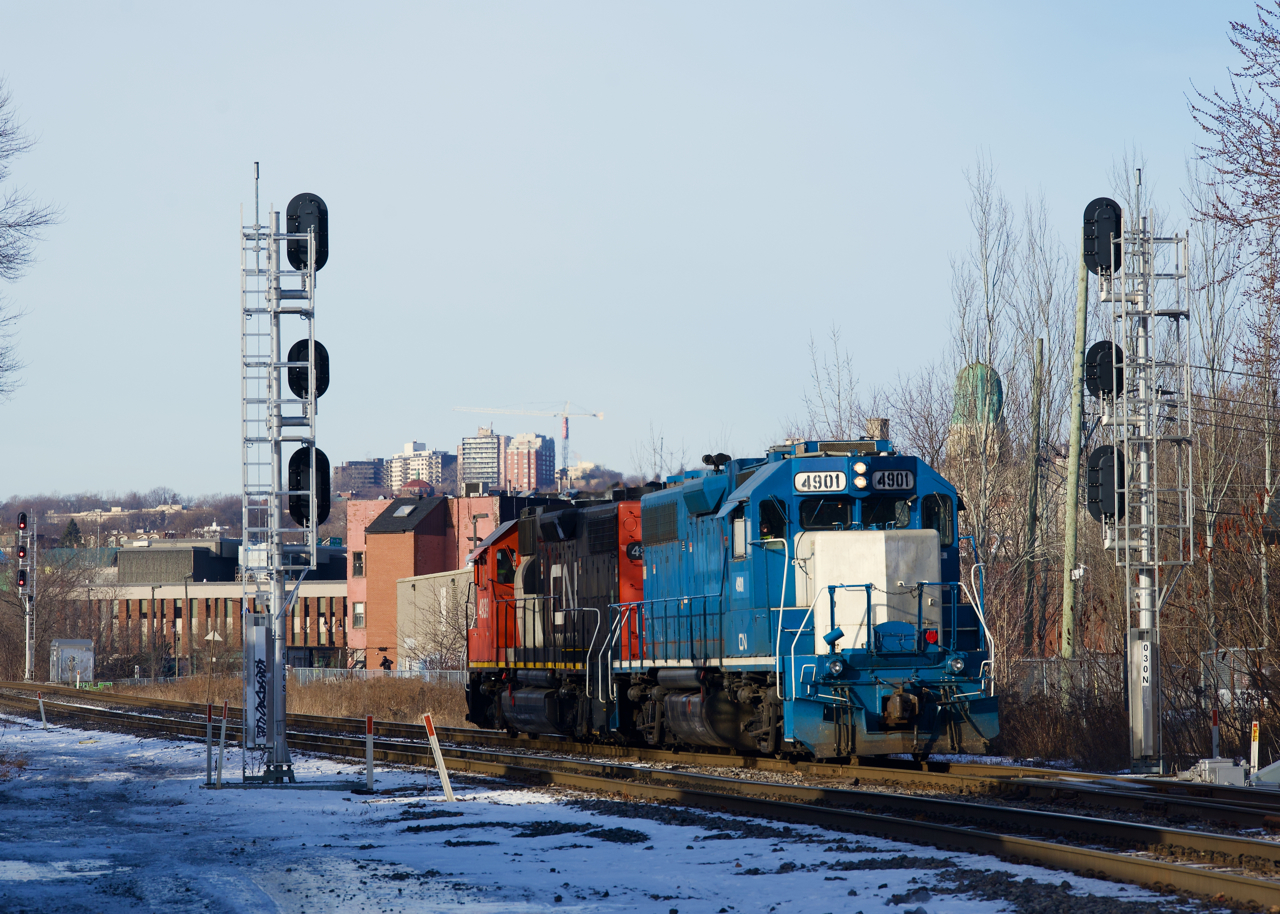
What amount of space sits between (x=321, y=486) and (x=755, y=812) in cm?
824

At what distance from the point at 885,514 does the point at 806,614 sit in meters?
1.75

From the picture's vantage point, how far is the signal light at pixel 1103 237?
18.7 m

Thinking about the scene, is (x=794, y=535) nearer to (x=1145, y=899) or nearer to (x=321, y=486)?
(x=321, y=486)

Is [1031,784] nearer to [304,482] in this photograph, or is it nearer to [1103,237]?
[1103,237]

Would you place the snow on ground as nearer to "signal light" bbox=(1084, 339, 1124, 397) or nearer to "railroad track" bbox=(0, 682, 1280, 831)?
"railroad track" bbox=(0, 682, 1280, 831)

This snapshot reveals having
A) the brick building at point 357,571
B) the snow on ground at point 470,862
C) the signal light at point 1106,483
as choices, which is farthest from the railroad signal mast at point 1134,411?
the brick building at point 357,571

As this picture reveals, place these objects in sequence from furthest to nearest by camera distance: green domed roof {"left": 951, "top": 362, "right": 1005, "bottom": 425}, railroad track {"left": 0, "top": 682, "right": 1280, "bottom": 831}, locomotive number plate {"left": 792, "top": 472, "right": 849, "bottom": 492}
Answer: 1. green domed roof {"left": 951, "top": 362, "right": 1005, "bottom": 425}
2. locomotive number plate {"left": 792, "top": 472, "right": 849, "bottom": 492}
3. railroad track {"left": 0, "top": 682, "right": 1280, "bottom": 831}

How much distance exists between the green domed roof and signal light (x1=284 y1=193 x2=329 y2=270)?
18.2 metres

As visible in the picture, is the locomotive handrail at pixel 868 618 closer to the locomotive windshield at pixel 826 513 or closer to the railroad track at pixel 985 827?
the locomotive windshield at pixel 826 513

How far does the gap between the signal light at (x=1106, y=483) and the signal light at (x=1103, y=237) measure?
2447 millimetres

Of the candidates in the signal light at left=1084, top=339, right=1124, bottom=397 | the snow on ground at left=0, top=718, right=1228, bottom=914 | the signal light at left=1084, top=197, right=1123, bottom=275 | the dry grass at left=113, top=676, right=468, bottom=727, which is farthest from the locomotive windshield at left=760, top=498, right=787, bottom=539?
the dry grass at left=113, top=676, right=468, bottom=727

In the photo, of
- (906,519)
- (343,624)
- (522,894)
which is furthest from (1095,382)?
(343,624)

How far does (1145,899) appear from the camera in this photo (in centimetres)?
868

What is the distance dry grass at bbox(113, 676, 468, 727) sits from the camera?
115ft
